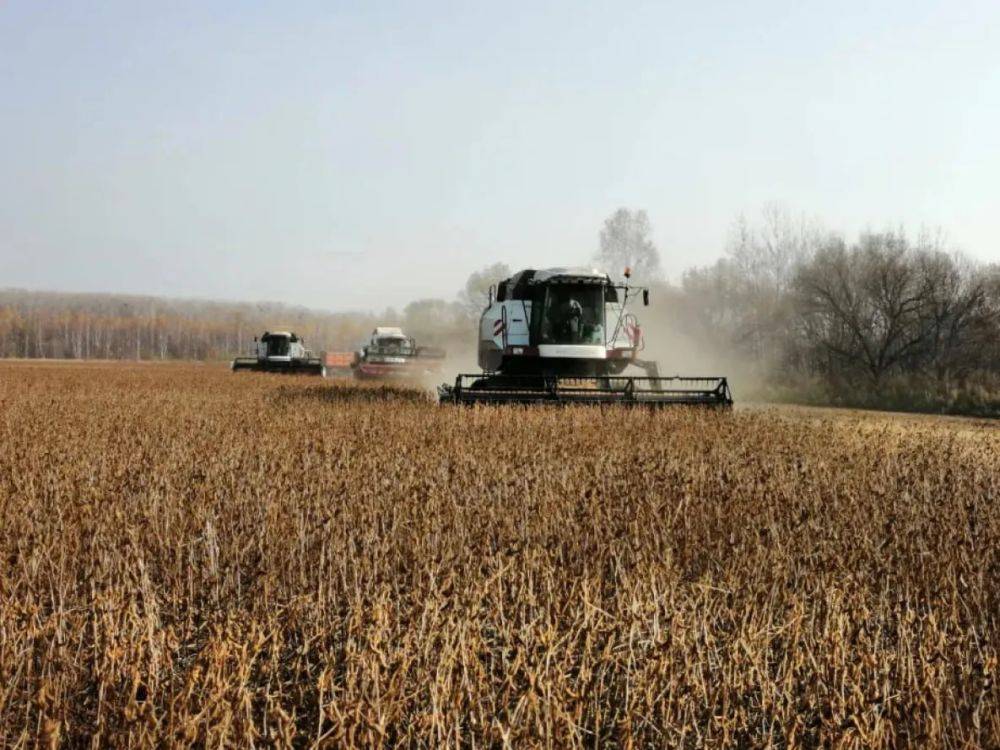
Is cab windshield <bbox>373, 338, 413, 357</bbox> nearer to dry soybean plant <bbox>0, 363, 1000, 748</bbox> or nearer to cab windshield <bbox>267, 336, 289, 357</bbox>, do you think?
cab windshield <bbox>267, 336, 289, 357</bbox>

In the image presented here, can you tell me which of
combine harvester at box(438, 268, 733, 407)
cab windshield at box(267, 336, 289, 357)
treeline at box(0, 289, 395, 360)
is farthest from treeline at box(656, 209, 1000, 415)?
treeline at box(0, 289, 395, 360)

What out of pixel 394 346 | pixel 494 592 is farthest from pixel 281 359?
pixel 494 592

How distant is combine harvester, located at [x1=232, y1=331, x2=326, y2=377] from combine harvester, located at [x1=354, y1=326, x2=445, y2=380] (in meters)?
1.88

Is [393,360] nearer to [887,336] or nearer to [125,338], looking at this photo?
[887,336]

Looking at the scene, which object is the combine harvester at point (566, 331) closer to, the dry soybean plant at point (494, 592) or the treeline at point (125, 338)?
the dry soybean plant at point (494, 592)

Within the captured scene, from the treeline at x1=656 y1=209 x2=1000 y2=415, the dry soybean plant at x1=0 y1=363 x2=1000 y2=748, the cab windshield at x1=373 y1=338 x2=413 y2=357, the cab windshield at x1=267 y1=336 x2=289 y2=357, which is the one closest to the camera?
the dry soybean plant at x1=0 y1=363 x2=1000 y2=748

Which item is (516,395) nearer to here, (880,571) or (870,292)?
(880,571)

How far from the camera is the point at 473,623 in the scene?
3.22 m

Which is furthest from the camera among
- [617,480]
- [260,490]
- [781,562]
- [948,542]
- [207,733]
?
[617,480]

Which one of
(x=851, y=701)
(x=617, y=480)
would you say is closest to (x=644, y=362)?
(x=617, y=480)

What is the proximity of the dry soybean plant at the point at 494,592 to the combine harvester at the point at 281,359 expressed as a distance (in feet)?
85.1

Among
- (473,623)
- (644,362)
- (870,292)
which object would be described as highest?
(870,292)

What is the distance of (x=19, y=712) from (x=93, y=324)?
163 meters

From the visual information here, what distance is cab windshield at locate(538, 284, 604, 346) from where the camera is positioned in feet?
51.7
